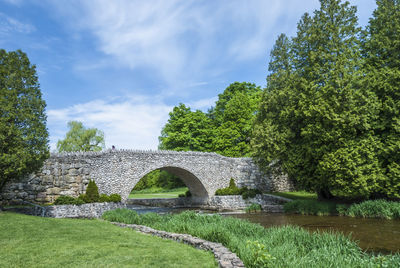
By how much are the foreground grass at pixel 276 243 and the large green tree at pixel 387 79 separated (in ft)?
33.1

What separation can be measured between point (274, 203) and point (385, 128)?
982 centimetres

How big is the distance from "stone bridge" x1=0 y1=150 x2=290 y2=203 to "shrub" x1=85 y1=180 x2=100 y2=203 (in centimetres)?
73

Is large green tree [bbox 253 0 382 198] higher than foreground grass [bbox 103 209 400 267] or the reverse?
higher

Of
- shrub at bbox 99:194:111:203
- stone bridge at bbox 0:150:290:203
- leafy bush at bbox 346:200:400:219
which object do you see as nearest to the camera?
leafy bush at bbox 346:200:400:219

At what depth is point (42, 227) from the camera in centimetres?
984

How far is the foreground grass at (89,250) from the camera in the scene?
5965mm

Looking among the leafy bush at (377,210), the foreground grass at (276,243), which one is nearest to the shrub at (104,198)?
the foreground grass at (276,243)

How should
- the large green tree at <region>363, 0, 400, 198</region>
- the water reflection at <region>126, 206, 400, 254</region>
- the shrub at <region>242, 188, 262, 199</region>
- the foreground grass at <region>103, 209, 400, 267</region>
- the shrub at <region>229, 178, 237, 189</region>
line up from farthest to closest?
1. the shrub at <region>229, 178, 237, 189</region>
2. the shrub at <region>242, 188, 262, 199</region>
3. the large green tree at <region>363, 0, 400, 198</region>
4. the water reflection at <region>126, 206, 400, 254</region>
5. the foreground grass at <region>103, 209, 400, 267</region>

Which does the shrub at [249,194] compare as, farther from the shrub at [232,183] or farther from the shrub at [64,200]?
the shrub at [64,200]

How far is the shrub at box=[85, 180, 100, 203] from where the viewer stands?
59.4ft

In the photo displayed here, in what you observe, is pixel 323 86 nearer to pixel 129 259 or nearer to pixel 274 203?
pixel 274 203

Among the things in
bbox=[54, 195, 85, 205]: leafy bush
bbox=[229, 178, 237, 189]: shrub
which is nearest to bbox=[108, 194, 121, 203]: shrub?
bbox=[54, 195, 85, 205]: leafy bush

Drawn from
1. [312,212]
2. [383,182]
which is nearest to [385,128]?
[383,182]

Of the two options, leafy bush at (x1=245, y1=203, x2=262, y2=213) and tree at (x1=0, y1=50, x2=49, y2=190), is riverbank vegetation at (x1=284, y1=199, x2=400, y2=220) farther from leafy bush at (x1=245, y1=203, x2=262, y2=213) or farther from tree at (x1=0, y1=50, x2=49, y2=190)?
tree at (x1=0, y1=50, x2=49, y2=190)
